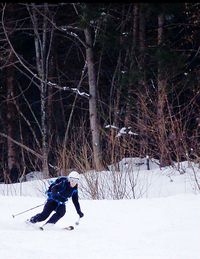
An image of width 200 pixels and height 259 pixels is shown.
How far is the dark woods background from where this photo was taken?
51.1ft

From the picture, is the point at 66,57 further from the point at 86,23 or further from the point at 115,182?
the point at 115,182

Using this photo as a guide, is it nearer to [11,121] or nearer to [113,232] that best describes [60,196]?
[113,232]

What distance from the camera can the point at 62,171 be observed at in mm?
14906

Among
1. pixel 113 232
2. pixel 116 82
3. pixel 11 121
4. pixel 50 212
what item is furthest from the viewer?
pixel 11 121

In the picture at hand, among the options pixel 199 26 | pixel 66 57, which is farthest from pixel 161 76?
pixel 66 57

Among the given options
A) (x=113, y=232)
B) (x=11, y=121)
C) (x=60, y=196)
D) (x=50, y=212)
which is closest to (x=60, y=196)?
(x=60, y=196)

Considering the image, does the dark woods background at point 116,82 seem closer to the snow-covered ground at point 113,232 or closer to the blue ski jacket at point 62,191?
the snow-covered ground at point 113,232

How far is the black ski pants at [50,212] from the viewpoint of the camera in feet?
32.0

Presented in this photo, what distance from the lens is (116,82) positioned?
71.1 ft

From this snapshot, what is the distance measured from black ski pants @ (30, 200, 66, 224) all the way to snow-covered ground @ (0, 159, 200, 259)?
164 millimetres

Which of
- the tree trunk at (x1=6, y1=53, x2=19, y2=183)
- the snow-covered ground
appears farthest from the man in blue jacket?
the tree trunk at (x1=6, y1=53, x2=19, y2=183)

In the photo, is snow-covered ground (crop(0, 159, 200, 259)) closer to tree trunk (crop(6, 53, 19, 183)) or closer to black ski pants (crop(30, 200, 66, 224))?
black ski pants (crop(30, 200, 66, 224))

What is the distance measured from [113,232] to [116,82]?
12.6 metres

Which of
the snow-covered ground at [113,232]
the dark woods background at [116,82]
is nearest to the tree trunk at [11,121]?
the dark woods background at [116,82]
